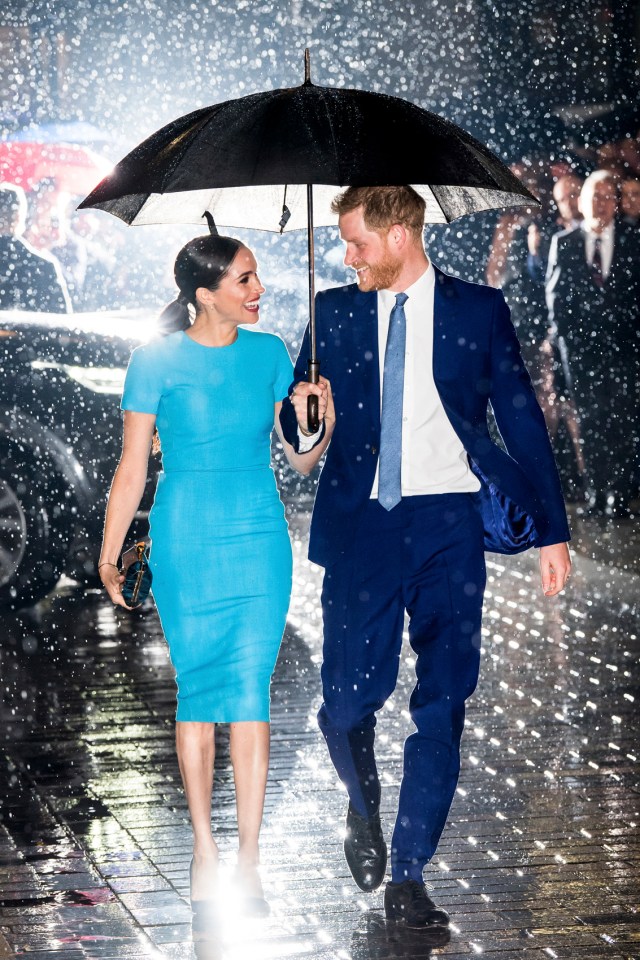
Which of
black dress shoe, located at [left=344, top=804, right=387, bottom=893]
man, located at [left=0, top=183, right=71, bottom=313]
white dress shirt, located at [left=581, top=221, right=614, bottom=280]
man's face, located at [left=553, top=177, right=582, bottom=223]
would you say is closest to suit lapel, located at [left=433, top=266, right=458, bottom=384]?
black dress shoe, located at [left=344, top=804, right=387, bottom=893]

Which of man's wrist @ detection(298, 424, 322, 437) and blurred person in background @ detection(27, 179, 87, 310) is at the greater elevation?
blurred person in background @ detection(27, 179, 87, 310)

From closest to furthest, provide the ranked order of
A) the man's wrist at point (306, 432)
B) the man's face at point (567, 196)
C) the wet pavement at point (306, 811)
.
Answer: the wet pavement at point (306, 811)
the man's wrist at point (306, 432)
the man's face at point (567, 196)

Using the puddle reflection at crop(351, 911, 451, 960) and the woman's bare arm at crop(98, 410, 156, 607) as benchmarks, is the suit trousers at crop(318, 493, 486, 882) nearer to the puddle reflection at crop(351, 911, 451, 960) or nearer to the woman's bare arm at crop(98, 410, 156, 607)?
the puddle reflection at crop(351, 911, 451, 960)

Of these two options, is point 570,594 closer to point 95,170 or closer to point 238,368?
point 238,368

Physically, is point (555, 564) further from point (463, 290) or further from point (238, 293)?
point (238, 293)

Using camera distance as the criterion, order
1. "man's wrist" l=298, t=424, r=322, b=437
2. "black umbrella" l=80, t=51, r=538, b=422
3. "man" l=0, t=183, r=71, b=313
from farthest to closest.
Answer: "man" l=0, t=183, r=71, b=313 → "man's wrist" l=298, t=424, r=322, b=437 → "black umbrella" l=80, t=51, r=538, b=422

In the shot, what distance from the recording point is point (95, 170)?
15633mm

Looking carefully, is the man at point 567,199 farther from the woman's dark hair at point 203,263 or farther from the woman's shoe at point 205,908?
the woman's shoe at point 205,908

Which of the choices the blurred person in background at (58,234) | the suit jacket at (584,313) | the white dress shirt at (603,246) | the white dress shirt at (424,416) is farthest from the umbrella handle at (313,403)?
the blurred person in background at (58,234)

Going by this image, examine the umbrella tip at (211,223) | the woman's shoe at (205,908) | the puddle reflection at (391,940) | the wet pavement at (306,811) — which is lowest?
the wet pavement at (306,811)

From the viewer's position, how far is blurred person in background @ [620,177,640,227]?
15.0m

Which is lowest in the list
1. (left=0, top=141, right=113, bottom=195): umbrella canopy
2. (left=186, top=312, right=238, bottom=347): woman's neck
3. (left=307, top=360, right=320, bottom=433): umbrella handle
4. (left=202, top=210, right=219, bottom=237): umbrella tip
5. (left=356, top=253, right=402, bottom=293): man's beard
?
(left=307, top=360, right=320, bottom=433): umbrella handle

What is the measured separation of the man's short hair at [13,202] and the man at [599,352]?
16.1 feet

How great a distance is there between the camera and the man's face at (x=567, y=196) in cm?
1554
